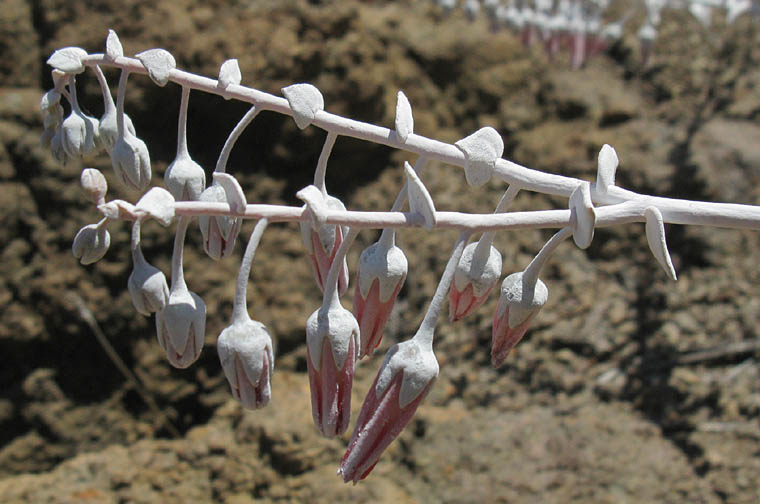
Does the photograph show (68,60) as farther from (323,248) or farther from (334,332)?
(334,332)

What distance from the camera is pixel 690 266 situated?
2359 millimetres

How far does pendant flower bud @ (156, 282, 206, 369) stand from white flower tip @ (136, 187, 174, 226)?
0.17 m

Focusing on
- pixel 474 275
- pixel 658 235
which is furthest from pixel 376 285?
pixel 658 235

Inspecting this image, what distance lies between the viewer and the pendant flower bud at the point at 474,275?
0.96 metres

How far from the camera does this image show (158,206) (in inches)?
29.5

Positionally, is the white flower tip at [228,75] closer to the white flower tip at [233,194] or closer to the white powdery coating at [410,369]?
the white flower tip at [233,194]

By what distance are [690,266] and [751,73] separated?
955mm

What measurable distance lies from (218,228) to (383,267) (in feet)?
0.79

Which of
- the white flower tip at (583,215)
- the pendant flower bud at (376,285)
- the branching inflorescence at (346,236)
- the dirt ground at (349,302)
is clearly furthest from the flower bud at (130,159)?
the dirt ground at (349,302)

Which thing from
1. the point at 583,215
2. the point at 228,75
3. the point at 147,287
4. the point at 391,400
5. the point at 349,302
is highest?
the point at 228,75

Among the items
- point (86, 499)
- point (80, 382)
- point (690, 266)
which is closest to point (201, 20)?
point (80, 382)

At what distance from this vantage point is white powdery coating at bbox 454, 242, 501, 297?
0.96 meters

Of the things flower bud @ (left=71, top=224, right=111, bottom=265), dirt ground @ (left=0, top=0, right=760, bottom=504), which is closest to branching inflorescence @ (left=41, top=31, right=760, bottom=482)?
flower bud @ (left=71, top=224, right=111, bottom=265)

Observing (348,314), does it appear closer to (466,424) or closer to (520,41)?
(466,424)
